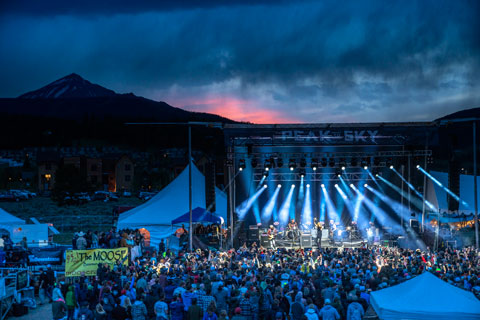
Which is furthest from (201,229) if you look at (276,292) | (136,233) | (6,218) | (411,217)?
(276,292)

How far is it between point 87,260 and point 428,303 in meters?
10.1

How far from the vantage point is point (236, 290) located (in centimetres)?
1127

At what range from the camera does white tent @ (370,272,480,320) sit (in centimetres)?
766

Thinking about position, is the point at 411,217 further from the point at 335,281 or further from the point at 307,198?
the point at 335,281

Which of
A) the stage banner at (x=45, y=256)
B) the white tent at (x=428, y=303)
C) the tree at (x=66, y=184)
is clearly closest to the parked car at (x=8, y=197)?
the tree at (x=66, y=184)

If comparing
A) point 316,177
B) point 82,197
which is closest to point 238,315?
point 316,177

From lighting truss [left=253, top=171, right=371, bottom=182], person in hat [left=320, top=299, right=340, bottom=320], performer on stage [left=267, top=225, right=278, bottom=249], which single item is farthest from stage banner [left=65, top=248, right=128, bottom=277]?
lighting truss [left=253, top=171, right=371, bottom=182]

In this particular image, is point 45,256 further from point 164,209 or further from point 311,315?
point 311,315

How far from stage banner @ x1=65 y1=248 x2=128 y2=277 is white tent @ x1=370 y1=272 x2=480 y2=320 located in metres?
8.93

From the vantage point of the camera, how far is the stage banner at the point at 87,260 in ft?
47.9

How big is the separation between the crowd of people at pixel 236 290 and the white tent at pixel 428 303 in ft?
4.06

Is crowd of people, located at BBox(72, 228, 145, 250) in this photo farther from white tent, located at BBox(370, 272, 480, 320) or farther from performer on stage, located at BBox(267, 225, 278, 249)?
white tent, located at BBox(370, 272, 480, 320)

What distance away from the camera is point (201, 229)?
2670cm

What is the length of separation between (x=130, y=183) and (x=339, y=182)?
7314 cm
